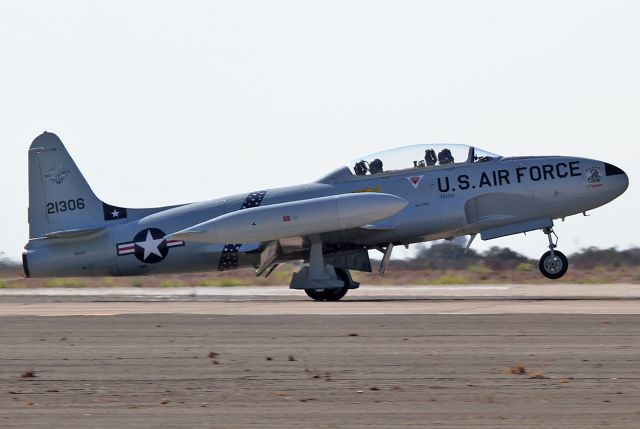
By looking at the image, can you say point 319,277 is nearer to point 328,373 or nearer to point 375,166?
point 375,166

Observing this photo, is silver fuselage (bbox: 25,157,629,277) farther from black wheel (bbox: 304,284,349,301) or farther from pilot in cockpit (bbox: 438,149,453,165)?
black wheel (bbox: 304,284,349,301)

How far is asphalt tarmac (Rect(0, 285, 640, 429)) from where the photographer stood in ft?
32.5

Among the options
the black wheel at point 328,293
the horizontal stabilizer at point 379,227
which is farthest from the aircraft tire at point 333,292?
the horizontal stabilizer at point 379,227

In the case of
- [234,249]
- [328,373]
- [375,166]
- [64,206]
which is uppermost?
[375,166]

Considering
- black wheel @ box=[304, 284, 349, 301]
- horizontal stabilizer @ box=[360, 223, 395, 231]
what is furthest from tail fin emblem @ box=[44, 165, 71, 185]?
horizontal stabilizer @ box=[360, 223, 395, 231]

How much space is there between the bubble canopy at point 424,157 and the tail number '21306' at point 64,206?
673cm

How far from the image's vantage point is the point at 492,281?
111 feet

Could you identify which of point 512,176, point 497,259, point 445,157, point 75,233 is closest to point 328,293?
point 445,157

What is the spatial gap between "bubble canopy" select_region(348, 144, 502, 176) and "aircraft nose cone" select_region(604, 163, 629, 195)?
2.34 metres

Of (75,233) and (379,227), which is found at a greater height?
(75,233)

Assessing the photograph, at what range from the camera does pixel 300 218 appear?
78.2 feet

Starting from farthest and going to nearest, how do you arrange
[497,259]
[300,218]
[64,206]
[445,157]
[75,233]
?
[497,259] → [64,206] → [75,233] → [445,157] → [300,218]

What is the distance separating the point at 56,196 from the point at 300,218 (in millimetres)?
6454

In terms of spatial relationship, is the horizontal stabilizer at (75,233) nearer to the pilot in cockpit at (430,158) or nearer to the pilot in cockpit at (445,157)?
the pilot in cockpit at (430,158)
